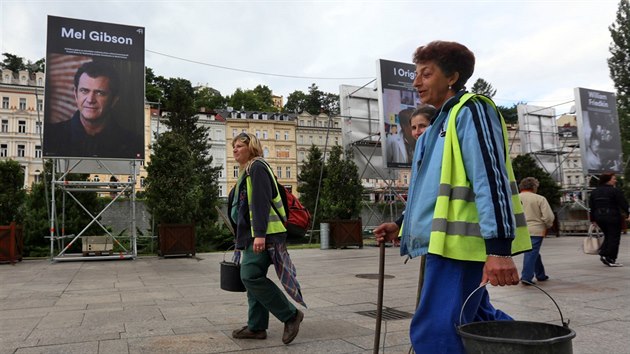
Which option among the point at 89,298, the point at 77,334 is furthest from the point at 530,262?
the point at 89,298

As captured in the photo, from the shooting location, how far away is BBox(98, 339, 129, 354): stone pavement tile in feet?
12.1

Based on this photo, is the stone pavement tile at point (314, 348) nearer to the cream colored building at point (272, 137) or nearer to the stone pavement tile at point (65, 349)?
the stone pavement tile at point (65, 349)

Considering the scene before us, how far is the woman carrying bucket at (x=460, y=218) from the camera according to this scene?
6.43ft

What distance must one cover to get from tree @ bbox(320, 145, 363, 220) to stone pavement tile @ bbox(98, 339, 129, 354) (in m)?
13.3

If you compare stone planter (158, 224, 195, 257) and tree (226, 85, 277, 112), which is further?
tree (226, 85, 277, 112)

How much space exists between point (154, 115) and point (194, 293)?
63454 millimetres

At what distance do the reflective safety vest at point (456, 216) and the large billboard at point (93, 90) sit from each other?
12.3m

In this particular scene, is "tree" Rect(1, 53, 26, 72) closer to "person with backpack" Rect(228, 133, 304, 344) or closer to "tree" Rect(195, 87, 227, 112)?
"tree" Rect(195, 87, 227, 112)

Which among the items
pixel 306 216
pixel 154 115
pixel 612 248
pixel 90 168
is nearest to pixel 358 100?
pixel 90 168

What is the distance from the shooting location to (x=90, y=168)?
581 inches

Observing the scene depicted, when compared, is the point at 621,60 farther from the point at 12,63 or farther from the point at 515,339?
the point at 12,63

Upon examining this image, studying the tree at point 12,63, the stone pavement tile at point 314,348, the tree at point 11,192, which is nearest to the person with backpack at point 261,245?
the stone pavement tile at point 314,348

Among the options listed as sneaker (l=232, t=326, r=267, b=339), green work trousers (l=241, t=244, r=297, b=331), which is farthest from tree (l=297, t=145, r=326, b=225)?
green work trousers (l=241, t=244, r=297, b=331)

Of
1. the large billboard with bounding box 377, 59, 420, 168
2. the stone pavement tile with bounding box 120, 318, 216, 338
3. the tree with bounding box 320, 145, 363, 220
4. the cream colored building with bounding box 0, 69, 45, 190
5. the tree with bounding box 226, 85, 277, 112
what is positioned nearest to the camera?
the stone pavement tile with bounding box 120, 318, 216, 338
